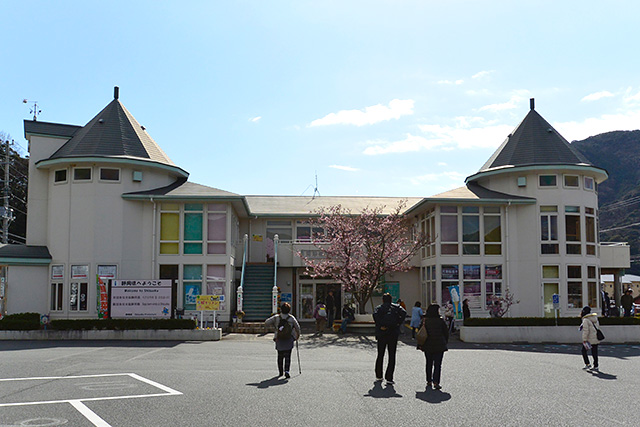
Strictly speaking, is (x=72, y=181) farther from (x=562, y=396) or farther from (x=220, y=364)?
(x=562, y=396)

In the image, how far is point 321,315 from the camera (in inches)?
957

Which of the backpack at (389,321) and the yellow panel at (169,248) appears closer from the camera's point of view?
the backpack at (389,321)

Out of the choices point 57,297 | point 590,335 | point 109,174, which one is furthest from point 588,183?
point 57,297

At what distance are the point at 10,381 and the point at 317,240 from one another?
62.5 ft

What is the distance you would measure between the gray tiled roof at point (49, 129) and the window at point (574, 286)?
23.2m

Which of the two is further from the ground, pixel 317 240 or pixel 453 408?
pixel 317 240

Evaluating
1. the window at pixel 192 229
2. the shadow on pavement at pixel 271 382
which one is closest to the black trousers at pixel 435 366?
the shadow on pavement at pixel 271 382

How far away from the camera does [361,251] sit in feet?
89.5

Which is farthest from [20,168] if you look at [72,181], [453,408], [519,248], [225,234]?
[453,408]

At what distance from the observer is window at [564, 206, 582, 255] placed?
27266 millimetres

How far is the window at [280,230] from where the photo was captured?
31.7 metres

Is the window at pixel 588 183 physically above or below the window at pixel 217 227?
above

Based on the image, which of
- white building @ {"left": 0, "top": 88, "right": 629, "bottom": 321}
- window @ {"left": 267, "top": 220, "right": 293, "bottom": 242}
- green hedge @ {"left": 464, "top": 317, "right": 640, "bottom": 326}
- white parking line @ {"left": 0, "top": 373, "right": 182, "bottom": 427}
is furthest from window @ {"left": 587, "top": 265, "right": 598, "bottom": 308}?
white parking line @ {"left": 0, "top": 373, "right": 182, "bottom": 427}

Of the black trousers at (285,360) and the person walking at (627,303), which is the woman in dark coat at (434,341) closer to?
the black trousers at (285,360)
